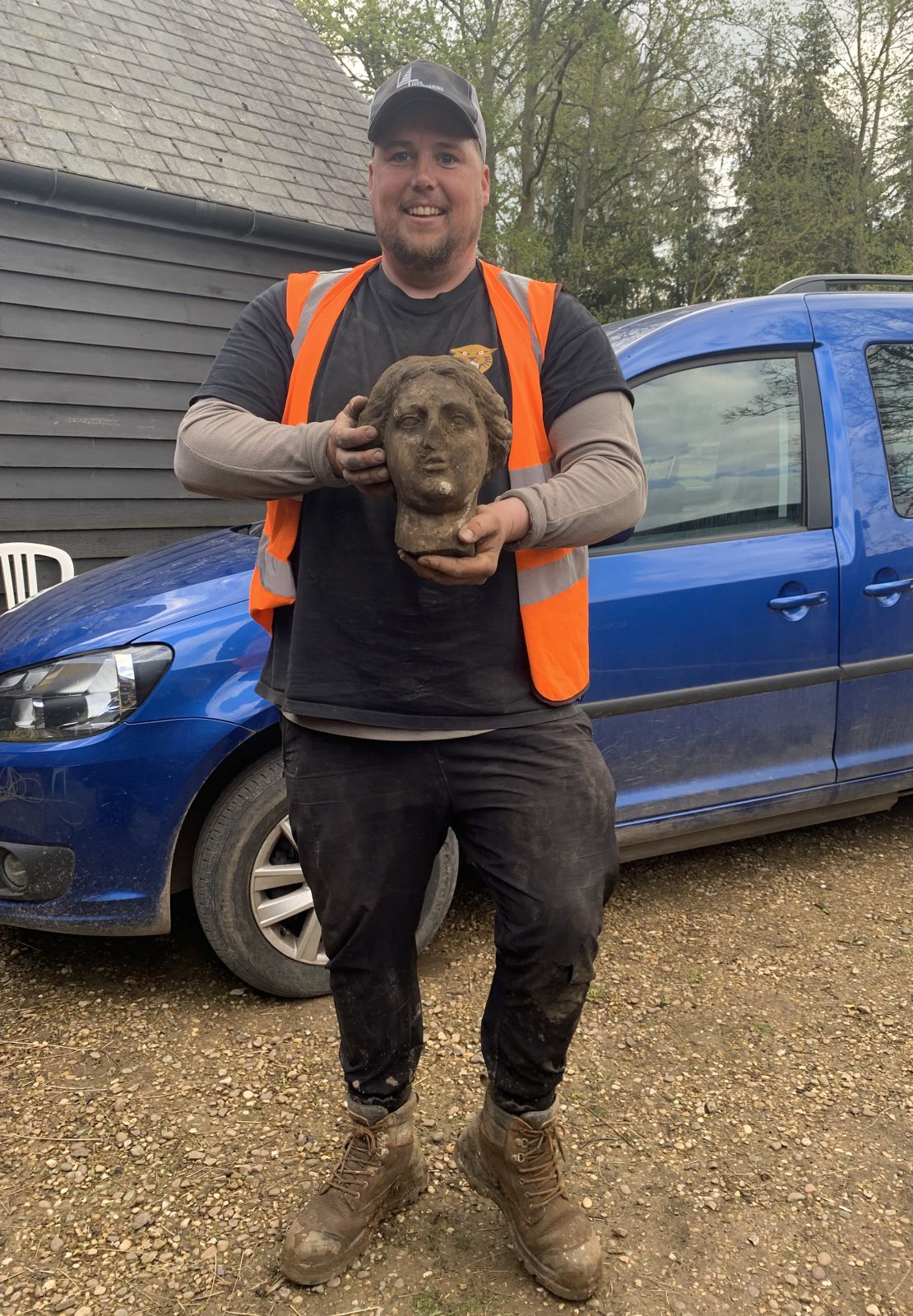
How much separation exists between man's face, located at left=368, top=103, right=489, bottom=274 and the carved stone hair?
0.87 ft

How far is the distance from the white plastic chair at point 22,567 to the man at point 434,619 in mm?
4485

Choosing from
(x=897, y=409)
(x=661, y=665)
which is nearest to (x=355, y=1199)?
(x=661, y=665)

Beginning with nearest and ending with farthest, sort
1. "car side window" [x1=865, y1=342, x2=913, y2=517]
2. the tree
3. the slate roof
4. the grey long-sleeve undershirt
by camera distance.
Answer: the grey long-sleeve undershirt < "car side window" [x1=865, y1=342, x2=913, y2=517] < the slate roof < the tree

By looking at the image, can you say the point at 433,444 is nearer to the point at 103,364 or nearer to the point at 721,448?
the point at 721,448

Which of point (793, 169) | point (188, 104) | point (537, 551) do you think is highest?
point (793, 169)

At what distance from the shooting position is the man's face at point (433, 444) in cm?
146

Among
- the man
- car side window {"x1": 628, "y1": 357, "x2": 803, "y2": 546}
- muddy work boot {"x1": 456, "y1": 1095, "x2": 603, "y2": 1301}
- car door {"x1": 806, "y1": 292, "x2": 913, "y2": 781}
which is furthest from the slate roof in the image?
muddy work boot {"x1": 456, "y1": 1095, "x2": 603, "y2": 1301}

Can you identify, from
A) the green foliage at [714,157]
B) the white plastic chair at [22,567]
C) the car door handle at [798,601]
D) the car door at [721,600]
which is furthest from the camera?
the green foliage at [714,157]

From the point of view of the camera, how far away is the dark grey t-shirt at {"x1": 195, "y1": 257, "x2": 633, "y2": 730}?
5.55ft

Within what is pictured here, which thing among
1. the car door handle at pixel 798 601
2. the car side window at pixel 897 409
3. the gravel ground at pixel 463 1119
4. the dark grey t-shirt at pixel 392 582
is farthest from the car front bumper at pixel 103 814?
the car side window at pixel 897 409

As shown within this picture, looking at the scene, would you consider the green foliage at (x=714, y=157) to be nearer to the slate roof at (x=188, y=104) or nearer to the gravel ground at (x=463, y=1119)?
the slate roof at (x=188, y=104)

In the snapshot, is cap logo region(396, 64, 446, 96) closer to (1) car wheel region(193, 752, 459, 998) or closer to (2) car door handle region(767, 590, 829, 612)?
(1) car wheel region(193, 752, 459, 998)

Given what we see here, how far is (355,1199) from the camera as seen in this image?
1887 millimetres

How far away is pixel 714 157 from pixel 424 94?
20073 mm
